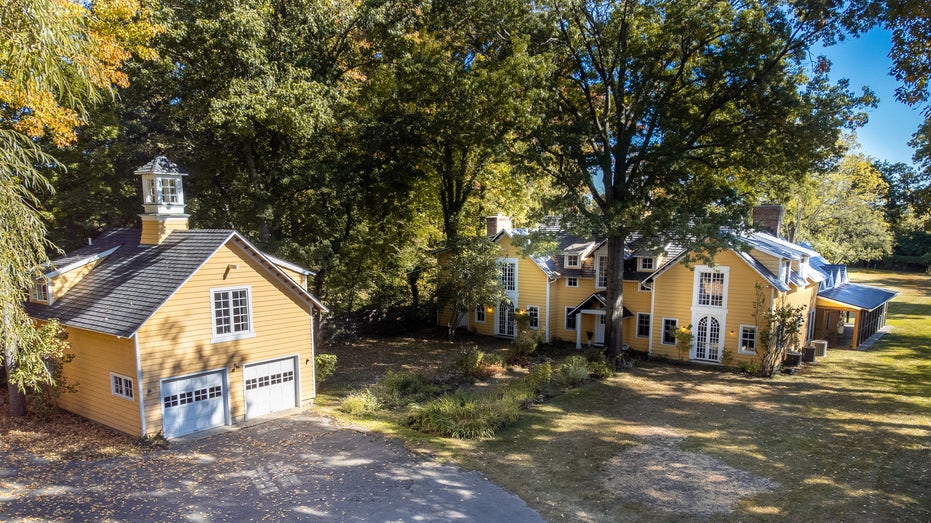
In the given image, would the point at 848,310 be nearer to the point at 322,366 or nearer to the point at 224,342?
the point at 322,366

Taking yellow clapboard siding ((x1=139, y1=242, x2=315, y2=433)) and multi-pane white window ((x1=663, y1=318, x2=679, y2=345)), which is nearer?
yellow clapboard siding ((x1=139, y1=242, x2=315, y2=433))

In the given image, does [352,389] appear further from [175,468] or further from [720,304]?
[720,304]

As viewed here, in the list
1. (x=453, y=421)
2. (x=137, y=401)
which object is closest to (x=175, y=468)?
(x=137, y=401)

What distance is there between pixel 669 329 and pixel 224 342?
1930cm

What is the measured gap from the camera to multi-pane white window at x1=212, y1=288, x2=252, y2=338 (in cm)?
1520

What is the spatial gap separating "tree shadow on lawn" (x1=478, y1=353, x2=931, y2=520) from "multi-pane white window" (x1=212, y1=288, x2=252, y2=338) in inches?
319

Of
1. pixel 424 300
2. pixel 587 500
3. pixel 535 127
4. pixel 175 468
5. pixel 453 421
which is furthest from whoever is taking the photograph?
pixel 424 300

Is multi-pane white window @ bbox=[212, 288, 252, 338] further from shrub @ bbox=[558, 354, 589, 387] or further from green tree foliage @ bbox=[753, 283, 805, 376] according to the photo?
green tree foliage @ bbox=[753, 283, 805, 376]

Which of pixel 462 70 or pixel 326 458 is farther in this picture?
pixel 462 70

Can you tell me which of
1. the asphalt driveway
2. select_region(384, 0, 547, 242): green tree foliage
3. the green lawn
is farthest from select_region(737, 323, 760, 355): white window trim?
the asphalt driveway

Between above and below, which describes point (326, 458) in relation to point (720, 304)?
below

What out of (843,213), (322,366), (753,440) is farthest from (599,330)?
(843,213)

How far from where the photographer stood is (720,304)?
22781 mm

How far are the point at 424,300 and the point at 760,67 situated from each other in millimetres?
21280
